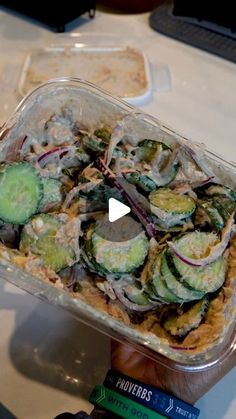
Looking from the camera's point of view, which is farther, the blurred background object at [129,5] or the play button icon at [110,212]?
the blurred background object at [129,5]

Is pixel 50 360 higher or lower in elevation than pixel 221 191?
lower

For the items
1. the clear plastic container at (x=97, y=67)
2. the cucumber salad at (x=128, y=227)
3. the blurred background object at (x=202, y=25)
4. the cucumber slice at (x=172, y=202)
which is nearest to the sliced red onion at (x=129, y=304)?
the cucumber salad at (x=128, y=227)

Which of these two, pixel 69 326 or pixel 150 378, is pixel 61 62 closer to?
pixel 69 326

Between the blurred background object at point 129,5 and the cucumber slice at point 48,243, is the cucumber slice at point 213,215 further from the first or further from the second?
the blurred background object at point 129,5

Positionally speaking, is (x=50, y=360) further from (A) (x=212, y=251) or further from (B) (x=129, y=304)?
(A) (x=212, y=251)

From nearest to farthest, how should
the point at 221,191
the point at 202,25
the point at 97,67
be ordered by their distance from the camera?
the point at 221,191
the point at 97,67
the point at 202,25

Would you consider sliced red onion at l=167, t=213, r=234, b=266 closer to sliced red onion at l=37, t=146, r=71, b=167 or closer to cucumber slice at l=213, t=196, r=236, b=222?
cucumber slice at l=213, t=196, r=236, b=222

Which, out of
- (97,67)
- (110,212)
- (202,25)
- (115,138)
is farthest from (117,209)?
(202,25)
